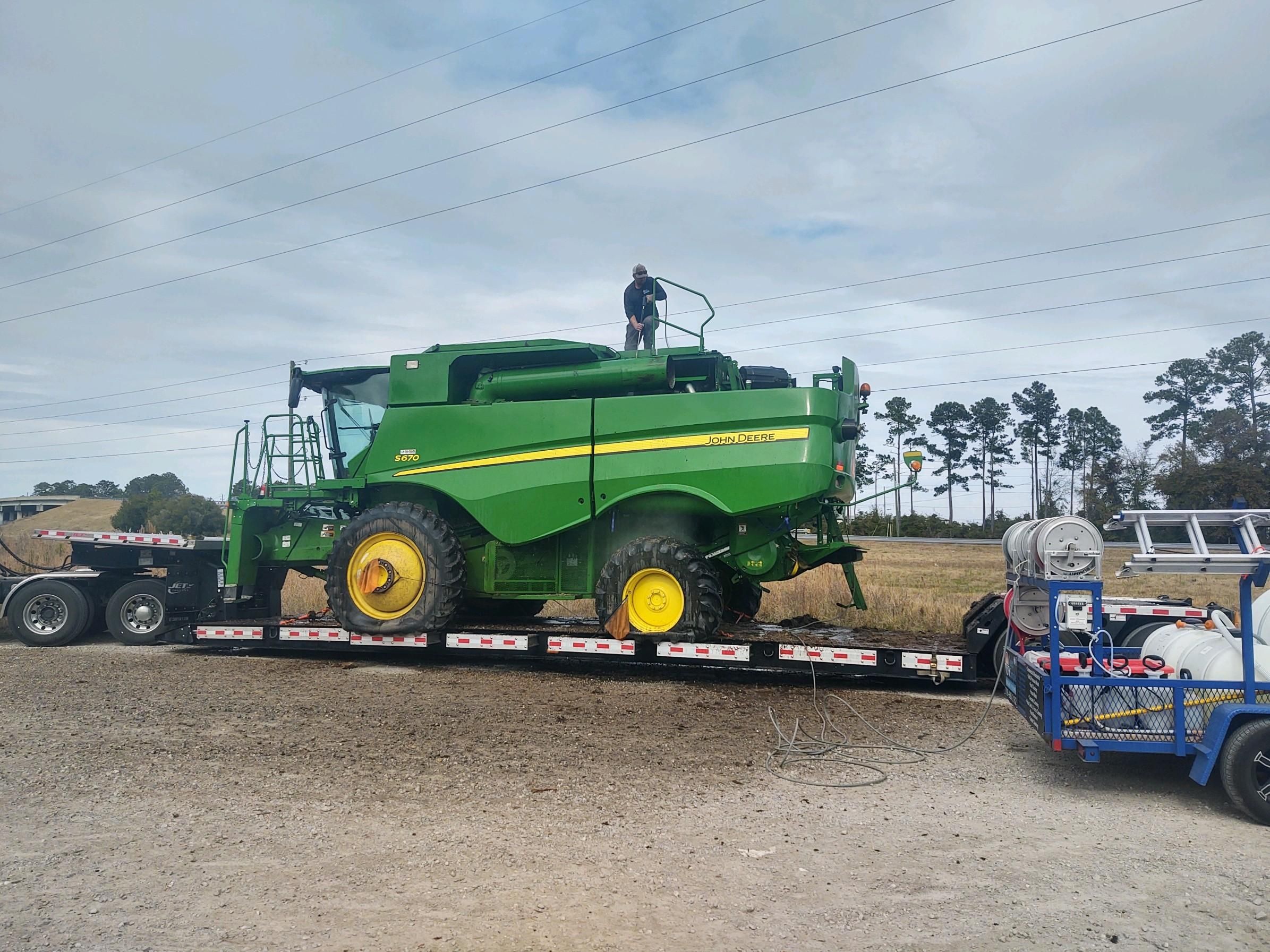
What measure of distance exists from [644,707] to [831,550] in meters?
2.99

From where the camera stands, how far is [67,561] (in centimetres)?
1302

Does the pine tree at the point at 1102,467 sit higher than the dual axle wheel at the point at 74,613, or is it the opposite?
the pine tree at the point at 1102,467

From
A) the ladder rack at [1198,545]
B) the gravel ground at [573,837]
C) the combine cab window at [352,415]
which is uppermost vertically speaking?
the combine cab window at [352,415]

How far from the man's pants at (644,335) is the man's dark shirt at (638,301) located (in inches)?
4.2

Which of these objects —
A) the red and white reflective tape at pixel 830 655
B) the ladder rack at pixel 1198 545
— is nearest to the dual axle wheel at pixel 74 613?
the red and white reflective tape at pixel 830 655

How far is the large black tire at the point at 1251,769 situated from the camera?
17.3ft

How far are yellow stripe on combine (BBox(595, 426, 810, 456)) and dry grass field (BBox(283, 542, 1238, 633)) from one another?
2995 millimetres

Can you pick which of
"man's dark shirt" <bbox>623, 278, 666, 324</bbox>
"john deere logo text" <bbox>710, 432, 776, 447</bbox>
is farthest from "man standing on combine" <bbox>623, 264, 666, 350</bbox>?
"john deere logo text" <bbox>710, 432, 776, 447</bbox>

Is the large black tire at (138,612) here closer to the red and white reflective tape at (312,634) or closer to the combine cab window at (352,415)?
the red and white reflective tape at (312,634)

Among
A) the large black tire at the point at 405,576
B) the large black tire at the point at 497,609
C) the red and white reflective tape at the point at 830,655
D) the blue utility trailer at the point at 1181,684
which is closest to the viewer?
the blue utility trailer at the point at 1181,684

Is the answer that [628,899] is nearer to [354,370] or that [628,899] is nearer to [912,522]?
[354,370]

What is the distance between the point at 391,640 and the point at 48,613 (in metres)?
5.30

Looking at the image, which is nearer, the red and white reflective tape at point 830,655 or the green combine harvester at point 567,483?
the red and white reflective tape at point 830,655

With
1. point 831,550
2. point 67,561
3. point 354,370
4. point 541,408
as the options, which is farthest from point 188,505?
point 831,550
